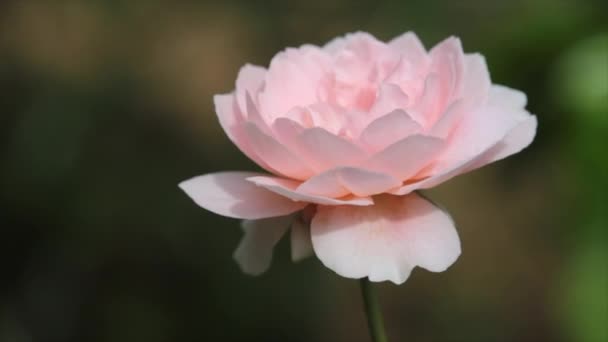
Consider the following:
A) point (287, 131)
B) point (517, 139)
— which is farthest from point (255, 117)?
point (517, 139)

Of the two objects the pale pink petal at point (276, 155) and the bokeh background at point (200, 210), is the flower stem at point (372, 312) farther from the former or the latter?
the bokeh background at point (200, 210)

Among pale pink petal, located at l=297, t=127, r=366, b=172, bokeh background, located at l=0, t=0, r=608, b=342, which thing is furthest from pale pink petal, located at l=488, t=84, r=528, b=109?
bokeh background, located at l=0, t=0, r=608, b=342

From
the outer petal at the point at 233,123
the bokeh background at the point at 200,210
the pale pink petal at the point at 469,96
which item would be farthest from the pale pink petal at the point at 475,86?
the bokeh background at the point at 200,210

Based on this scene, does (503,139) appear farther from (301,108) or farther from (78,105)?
(78,105)

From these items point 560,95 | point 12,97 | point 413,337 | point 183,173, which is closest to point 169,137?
point 183,173

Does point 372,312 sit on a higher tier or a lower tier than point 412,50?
lower

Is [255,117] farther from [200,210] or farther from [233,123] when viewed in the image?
[200,210]
